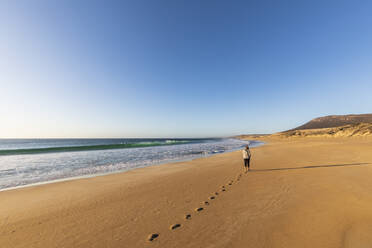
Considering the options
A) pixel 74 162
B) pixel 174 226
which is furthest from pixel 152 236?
pixel 74 162

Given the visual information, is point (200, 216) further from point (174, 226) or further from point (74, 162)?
point (74, 162)

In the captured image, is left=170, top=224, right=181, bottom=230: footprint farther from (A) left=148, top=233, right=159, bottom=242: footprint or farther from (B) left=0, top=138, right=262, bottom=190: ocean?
(B) left=0, top=138, right=262, bottom=190: ocean

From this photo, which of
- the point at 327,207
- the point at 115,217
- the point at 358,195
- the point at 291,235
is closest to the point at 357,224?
the point at 327,207

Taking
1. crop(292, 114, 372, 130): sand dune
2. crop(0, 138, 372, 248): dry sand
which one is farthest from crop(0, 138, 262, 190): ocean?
Result: crop(292, 114, 372, 130): sand dune

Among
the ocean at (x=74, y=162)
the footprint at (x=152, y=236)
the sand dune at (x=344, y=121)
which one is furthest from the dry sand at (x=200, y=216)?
the sand dune at (x=344, y=121)

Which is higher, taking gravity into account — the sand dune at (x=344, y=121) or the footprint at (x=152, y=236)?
the sand dune at (x=344, y=121)

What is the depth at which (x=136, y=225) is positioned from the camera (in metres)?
4.36

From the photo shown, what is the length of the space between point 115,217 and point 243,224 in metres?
3.92

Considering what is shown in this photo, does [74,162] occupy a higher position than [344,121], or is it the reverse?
[344,121]

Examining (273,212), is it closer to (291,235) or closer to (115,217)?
(291,235)

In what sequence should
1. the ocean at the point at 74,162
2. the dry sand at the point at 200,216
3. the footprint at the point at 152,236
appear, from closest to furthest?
the dry sand at the point at 200,216, the footprint at the point at 152,236, the ocean at the point at 74,162

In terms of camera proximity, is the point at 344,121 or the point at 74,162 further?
the point at 344,121

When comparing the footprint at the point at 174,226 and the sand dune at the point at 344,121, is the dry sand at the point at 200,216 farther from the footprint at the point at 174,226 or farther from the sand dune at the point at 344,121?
the sand dune at the point at 344,121

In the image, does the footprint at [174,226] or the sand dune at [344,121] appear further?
the sand dune at [344,121]
